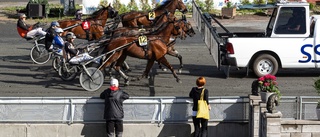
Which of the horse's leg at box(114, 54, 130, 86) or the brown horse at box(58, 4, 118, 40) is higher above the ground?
the brown horse at box(58, 4, 118, 40)

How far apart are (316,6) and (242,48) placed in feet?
67.7

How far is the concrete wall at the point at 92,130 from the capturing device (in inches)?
631

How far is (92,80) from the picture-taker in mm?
20812

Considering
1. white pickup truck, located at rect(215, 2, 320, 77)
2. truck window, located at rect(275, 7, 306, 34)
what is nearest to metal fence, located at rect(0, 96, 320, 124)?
white pickup truck, located at rect(215, 2, 320, 77)

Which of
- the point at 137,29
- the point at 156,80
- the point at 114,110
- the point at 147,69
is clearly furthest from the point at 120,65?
the point at 114,110

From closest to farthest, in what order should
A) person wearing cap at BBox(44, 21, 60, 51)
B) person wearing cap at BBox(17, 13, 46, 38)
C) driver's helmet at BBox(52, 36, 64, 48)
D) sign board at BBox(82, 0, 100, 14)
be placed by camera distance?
1. driver's helmet at BBox(52, 36, 64, 48)
2. person wearing cap at BBox(44, 21, 60, 51)
3. person wearing cap at BBox(17, 13, 46, 38)
4. sign board at BBox(82, 0, 100, 14)

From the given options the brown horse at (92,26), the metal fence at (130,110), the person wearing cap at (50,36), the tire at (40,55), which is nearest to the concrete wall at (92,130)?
the metal fence at (130,110)

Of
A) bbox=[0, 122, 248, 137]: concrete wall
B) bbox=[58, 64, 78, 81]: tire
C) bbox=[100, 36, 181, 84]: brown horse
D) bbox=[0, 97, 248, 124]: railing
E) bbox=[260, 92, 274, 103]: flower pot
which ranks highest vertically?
bbox=[100, 36, 181, 84]: brown horse

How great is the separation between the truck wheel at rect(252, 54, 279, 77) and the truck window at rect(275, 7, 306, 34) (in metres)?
0.80

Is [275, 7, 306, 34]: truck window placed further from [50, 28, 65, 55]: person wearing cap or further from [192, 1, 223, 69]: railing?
[50, 28, 65, 55]: person wearing cap

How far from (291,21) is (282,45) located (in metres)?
0.76

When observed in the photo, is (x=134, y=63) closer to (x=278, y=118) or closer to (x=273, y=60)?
(x=273, y=60)

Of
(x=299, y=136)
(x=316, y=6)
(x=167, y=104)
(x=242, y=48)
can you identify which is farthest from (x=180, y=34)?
(x=316, y=6)

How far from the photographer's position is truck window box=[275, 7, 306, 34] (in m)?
22.6
